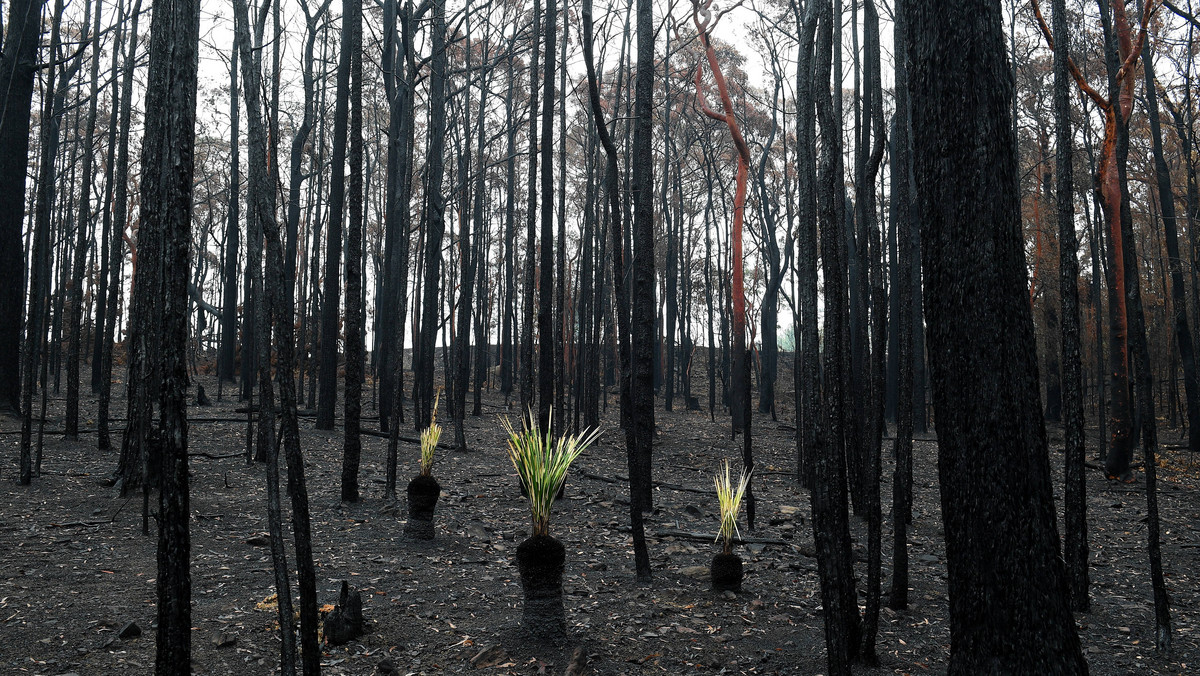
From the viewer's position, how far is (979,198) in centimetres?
219

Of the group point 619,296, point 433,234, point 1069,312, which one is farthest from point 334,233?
point 1069,312

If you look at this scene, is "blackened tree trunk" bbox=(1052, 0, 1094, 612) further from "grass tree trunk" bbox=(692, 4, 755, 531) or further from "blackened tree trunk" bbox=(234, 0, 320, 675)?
"grass tree trunk" bbox=(692, 4, 755, 531)

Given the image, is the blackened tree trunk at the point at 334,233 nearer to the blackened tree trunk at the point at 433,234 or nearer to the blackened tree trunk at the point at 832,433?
the blackened tree trunk at the point at 433,234

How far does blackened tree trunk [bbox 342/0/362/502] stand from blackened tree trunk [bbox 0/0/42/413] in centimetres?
548

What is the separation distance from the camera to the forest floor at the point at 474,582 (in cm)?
363

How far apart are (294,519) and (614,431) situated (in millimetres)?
11525

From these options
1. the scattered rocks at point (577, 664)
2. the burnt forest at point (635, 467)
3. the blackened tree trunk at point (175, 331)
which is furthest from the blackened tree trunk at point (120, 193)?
the scattered rocks at point (577, 664)

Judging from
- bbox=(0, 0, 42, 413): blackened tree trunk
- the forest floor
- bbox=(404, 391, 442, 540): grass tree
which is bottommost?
the forest floor

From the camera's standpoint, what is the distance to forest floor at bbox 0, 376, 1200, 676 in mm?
3635

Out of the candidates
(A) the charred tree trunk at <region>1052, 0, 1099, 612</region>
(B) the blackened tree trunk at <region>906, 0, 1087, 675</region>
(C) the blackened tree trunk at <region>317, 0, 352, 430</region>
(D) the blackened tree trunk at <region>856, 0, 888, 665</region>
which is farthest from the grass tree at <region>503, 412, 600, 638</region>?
(C) the blackened tree trunk at <region>317, 0, 352, 430</region>

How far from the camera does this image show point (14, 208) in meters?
9.57

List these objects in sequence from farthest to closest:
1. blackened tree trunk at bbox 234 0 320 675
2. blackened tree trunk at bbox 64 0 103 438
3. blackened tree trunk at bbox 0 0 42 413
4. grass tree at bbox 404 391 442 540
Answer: blackened tree trunk at bbox 0 0 42 413, blackened tree trunk at bbox 64 0 103 438, grass tree at bbox 404 391 442 540, blackened tree trunk at bbox 234 0 320 675

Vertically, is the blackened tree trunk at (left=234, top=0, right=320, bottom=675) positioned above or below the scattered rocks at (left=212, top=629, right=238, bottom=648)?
above

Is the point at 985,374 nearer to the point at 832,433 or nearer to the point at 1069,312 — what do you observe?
the point at 832,433
